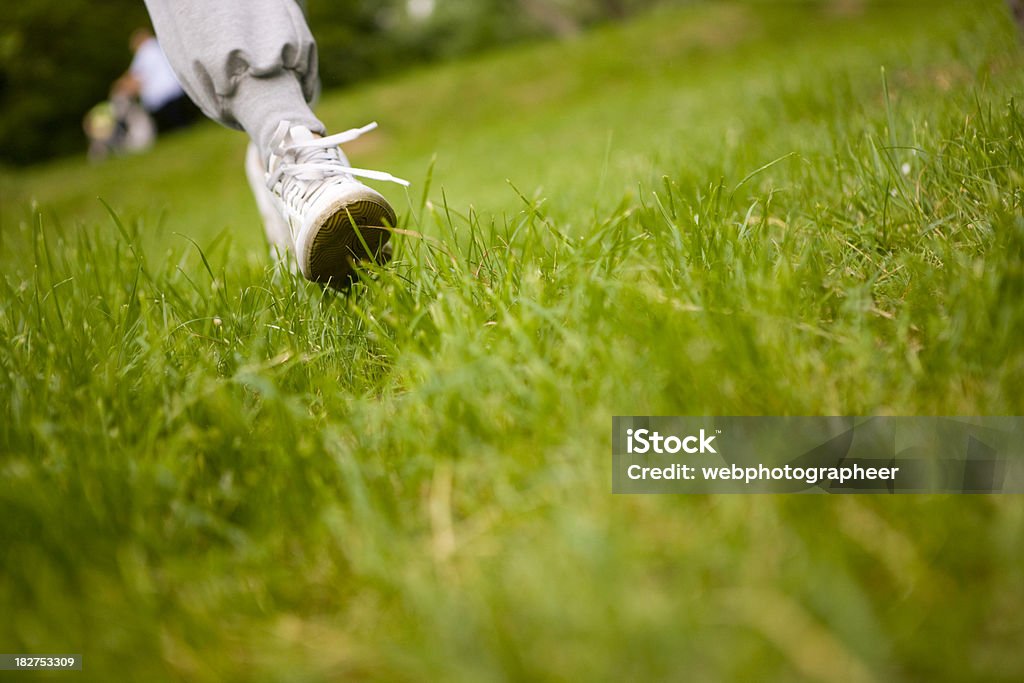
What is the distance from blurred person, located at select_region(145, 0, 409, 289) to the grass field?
0.43 feet

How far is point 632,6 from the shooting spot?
95.9 ft

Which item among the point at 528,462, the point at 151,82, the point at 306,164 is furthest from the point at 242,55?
the point at 151,82

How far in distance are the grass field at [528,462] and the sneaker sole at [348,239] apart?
78 millimetres

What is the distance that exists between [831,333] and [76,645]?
3.81 ft

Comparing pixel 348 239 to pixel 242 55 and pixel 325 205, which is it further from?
pixel 242 55

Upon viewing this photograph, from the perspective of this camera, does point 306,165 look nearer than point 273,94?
Yes

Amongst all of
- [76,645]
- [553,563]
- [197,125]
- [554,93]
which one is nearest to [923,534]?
[553,563]

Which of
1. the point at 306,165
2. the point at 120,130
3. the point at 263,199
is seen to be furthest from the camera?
the point at 120,130

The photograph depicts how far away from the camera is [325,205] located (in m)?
1.50

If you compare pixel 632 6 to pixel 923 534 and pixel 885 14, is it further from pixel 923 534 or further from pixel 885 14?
pixel 923 534

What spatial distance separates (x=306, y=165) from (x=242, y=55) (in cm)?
38

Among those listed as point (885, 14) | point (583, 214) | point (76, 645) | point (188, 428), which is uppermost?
point (885, 14)

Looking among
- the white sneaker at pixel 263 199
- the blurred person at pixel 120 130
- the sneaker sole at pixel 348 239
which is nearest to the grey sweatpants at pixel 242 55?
the white sneaker at pixel 263 199

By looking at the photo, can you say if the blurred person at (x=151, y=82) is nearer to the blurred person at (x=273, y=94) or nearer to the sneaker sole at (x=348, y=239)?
the blurred person at (x=273, y=94)
